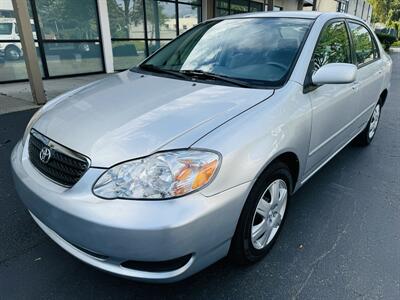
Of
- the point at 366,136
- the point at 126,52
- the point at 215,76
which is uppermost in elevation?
the point at 215,76

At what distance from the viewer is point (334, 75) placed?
2.16 metres

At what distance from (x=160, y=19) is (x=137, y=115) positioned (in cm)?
1001

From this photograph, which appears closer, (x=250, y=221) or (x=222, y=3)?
(x=250, y=221)

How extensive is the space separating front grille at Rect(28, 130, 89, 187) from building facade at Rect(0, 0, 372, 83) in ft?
23.7

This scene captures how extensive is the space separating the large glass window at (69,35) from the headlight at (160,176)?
7890mm

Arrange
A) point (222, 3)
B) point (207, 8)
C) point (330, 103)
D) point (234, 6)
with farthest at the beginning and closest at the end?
point (234, 6)
point (222, 3)
point (207, 8)
point (330, 103)

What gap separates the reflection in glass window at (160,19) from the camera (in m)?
10.4

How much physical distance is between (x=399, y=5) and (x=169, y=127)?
65.8m

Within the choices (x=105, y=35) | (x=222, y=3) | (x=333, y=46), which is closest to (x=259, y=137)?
(x=333, y=46)

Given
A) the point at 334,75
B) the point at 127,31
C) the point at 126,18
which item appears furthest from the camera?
the point at 127,31

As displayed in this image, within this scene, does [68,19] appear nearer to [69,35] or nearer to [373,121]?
[69,35]

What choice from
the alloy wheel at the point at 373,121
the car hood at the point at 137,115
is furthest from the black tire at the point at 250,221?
the alloy wheel at the point at 373,121

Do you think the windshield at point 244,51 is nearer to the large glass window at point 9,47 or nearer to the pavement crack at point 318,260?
the pavement crack at point 318,260

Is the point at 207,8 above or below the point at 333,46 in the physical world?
below
